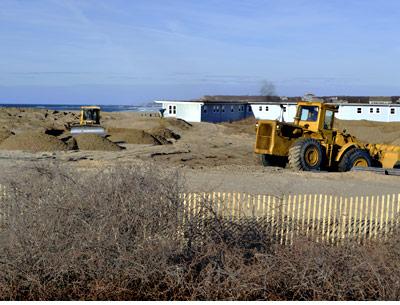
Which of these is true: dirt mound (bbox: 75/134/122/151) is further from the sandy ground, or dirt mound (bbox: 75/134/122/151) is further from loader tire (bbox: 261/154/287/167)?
loader tire (bbox: 261/154/287/167)

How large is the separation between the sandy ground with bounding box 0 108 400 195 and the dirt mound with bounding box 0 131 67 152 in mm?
1028

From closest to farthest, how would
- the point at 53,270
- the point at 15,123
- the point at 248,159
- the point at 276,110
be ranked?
the point at 53,270 < the point at 248,159 < the point at 15,123 < the point at 276,110

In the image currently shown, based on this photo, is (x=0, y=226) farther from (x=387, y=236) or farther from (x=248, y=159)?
(x=248, y=159)

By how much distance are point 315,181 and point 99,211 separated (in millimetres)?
14163

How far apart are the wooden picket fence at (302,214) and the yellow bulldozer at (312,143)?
7.40m

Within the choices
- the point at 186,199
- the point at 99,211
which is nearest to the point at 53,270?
the point at 99,211

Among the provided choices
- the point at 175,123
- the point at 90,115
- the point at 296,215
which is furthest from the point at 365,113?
the point at 296,215

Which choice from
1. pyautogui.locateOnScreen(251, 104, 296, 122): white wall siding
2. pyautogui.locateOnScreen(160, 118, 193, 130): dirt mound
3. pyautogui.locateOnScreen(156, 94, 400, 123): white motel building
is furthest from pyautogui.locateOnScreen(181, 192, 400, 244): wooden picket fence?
pyautogui.locateOnScreen(251, 104, 296, 122): white wall siding

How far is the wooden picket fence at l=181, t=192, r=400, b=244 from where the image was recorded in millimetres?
7996

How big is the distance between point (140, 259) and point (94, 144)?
26.7 metres

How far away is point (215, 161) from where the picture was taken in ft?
93.4

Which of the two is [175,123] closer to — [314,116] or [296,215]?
[314,116]

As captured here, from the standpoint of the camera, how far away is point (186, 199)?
24.8 feet

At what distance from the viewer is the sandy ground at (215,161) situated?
1808 cm
